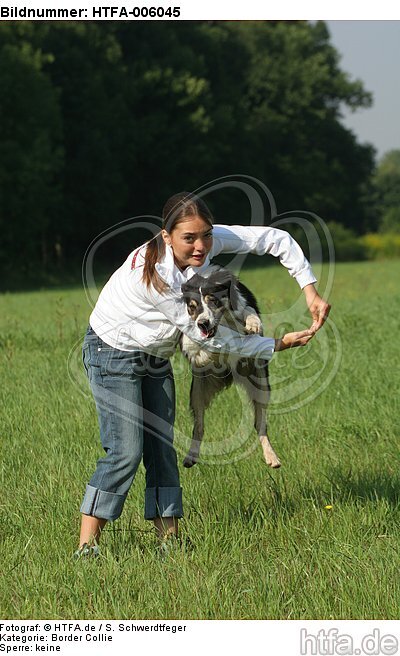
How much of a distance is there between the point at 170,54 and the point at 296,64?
18541 mm

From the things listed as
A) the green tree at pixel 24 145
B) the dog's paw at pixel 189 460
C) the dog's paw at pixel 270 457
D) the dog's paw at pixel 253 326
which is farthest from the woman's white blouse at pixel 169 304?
the green tree at pixel 24 145

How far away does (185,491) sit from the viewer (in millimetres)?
5785

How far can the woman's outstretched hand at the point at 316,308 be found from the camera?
14.6ft

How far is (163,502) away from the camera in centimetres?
503

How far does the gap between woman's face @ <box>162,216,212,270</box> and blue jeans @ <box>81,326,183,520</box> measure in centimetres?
65

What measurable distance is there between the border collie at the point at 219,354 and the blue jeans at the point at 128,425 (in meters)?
0.31

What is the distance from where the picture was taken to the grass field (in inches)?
170

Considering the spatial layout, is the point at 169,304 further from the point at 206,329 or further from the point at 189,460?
the point at 189,460

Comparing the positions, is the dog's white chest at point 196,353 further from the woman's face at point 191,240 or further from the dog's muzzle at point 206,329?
the woman's face at point 191,240

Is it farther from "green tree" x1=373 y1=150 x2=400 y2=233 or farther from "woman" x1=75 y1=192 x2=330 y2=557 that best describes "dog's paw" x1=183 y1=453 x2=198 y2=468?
"green tree" x1=373 y1=150 x2=400 y2=233

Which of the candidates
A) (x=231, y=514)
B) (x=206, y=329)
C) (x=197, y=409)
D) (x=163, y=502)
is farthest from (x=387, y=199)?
(x=206, y=329)

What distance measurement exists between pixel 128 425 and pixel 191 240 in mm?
1071
